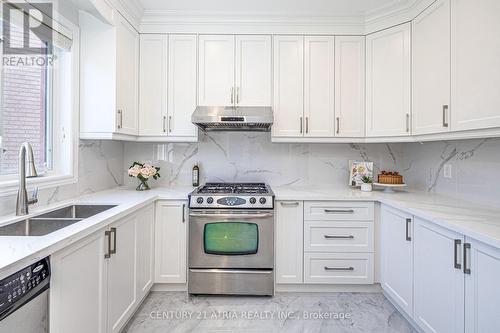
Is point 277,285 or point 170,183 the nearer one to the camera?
point 277,285

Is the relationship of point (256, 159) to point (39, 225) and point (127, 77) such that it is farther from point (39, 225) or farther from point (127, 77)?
point (39, 225)

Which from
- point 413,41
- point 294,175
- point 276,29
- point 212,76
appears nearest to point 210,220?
point 294,175

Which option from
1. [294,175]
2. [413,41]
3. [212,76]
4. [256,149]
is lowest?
[294,175]

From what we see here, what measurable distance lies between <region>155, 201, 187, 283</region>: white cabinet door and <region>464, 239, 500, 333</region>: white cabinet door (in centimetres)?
197

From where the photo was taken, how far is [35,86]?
191 centimetres

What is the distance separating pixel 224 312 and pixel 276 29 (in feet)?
8.55

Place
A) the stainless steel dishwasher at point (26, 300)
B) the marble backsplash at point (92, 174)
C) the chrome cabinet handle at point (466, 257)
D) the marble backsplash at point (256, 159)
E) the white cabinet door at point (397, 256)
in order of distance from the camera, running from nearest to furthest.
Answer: the stainless steel dishwasher at point (26, 300) < the chrome cabinet handle at point (466, 257) < the marble backsplash at point (92, 174) < the white cabinet door at point (397, 256) < the marble backsplash at point (256, 159)

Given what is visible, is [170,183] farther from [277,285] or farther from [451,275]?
[451,275]

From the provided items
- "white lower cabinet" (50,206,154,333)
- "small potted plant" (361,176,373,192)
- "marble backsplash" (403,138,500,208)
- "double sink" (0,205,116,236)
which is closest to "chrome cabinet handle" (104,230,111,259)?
"white lower cabinet" (50,206,154,333)

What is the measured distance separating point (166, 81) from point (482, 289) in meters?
2.78

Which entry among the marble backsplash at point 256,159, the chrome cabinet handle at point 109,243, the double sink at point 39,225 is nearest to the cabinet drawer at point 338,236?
the marble backsplash at point 256,159

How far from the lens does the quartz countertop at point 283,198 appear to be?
1037mm

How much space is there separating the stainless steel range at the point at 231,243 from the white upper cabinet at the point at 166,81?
90cm

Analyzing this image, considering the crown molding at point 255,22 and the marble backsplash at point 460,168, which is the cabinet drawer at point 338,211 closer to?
the marble backsplash at point 460,168
